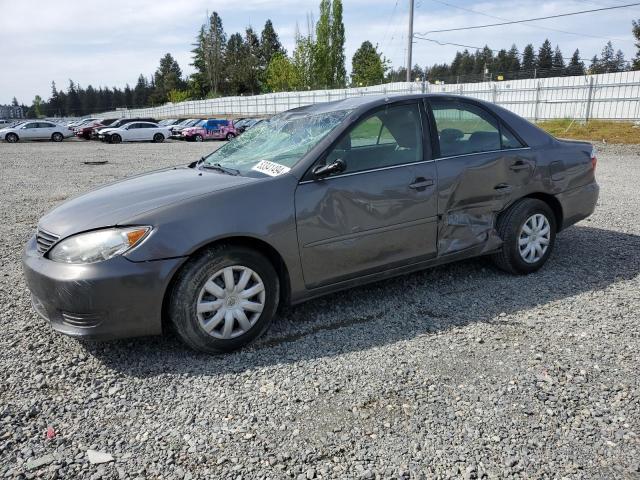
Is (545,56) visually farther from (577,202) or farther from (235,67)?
(577,202)

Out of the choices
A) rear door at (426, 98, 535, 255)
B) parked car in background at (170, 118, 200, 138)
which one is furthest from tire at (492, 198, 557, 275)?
parked car in background at (170, 118, 200, 138)

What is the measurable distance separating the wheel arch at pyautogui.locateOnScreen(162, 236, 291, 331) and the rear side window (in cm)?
163

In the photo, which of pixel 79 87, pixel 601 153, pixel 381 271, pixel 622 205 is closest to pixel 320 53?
pixel 601 153

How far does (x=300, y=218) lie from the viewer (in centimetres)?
346

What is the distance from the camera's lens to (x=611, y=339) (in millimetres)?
3479

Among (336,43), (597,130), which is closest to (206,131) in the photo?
(597,130)

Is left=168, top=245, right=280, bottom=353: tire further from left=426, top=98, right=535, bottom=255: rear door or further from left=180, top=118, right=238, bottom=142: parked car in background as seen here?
left=180, top=118, right=238, bottom=142: parked car in background

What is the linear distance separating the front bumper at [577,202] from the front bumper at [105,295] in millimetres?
3612

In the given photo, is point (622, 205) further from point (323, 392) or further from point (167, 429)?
point (167, 429)

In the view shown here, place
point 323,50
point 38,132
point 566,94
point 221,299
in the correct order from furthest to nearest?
point 323,50
point 38,132
point 566,94
point 221,299

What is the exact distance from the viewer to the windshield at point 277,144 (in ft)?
12.2

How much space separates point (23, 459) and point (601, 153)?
1835 centimetres

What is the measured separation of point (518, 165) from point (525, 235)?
2.05 ft

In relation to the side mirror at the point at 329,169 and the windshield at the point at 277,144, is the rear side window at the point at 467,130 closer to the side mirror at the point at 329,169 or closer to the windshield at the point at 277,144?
the windshield at the point at 277,144
